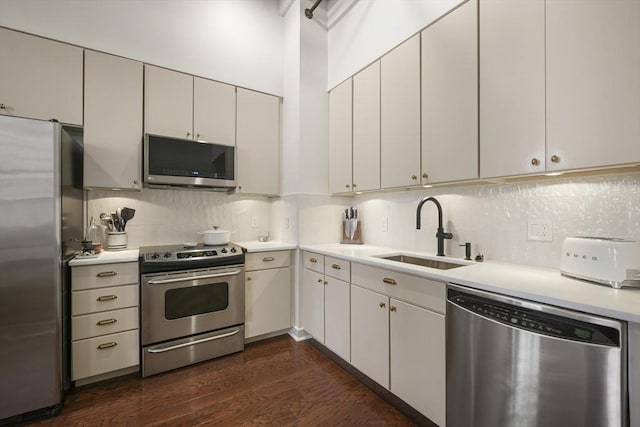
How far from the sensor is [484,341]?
1255 millimetres

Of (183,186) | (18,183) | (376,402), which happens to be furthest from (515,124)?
(18,183)

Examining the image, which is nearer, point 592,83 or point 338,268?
point 592,83

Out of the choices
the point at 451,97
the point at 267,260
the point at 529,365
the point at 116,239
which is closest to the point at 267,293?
the point at 267,260

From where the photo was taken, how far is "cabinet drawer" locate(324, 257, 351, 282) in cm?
217

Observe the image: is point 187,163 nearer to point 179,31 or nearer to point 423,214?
point 179,31

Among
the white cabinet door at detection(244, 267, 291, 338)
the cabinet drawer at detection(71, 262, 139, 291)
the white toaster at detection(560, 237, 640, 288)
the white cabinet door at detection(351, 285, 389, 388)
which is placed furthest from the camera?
the white cabinet door at detection(244, 267, 291, 338)

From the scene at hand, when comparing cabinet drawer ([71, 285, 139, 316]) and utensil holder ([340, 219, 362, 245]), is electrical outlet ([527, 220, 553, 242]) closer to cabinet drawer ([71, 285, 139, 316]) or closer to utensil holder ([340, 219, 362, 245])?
utensil holder ([340, 219, 362, 245])

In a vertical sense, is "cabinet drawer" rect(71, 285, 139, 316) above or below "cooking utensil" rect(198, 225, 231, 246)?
below

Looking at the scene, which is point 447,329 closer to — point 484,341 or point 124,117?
point 484,341

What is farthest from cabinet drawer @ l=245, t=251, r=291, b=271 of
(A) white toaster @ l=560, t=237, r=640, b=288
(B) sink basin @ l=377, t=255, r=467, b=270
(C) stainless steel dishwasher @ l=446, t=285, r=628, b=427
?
(A) white toaster @ l=560, t=237, r=640, b=288

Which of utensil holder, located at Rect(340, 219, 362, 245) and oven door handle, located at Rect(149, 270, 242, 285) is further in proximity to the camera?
utensil holder, located at Rect(340, 219, 362, 245)

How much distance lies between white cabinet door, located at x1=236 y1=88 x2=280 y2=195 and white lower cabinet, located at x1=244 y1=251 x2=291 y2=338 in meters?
0.74

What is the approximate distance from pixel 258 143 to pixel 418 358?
242 cm

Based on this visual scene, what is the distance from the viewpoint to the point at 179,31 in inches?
104
